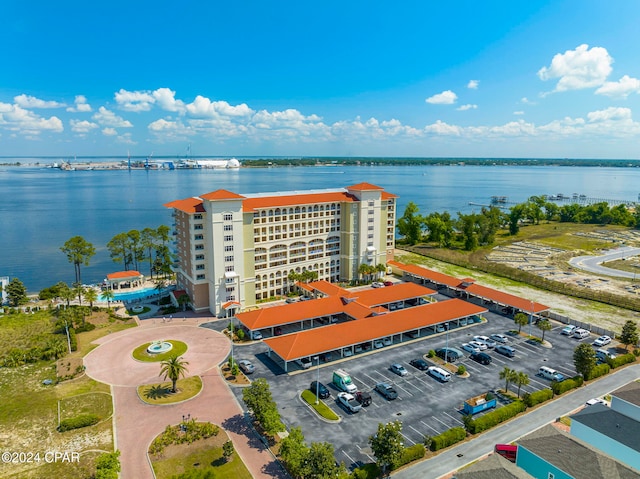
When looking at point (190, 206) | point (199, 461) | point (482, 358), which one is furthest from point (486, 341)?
point (190, 206)

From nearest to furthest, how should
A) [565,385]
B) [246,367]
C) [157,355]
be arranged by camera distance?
[565,385]
[246,367]
[157,355]

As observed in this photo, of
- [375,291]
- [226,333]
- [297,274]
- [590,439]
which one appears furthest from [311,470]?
[297,274]

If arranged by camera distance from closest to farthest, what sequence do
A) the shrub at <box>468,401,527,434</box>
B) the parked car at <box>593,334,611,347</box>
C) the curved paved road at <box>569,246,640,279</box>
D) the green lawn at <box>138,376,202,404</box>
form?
the shrub at <box>468,401,527,434</box> < the green lawn at <box>138,376,202,404</box> < the parked car at <box>593,334,611,347</box> < the curved paved road at <box>569,246,640,279</box>

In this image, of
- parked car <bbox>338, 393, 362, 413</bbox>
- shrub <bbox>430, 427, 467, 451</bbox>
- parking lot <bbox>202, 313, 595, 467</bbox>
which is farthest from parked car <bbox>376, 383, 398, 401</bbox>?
shrub <bbox>430, 427, 467, 451</bbox>

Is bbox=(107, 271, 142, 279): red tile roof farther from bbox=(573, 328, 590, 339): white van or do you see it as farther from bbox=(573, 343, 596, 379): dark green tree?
bbox=(573, 328, 590, 339): white van

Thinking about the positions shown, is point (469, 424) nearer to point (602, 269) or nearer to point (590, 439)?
point (590, 439)

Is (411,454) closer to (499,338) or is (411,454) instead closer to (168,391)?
(168,391)

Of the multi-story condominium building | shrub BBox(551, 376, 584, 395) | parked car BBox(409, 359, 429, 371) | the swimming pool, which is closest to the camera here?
shrub BBox(551, 376, 584, 395)
